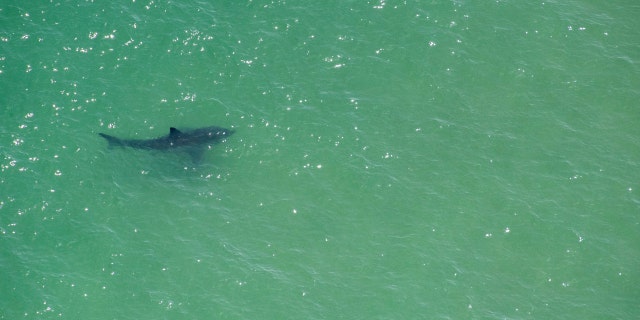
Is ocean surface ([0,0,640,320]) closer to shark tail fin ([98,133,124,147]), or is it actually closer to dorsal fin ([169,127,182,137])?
shark tail fin ([98,133,124,147])

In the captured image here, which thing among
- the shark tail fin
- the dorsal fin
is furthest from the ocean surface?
the dorsal fin

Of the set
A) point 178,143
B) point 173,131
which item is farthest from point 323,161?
point 173,131

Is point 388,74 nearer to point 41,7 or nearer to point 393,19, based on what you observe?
point 393,19

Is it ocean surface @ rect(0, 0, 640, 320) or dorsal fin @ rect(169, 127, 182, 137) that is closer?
ocean surface @ rect(0, 0, 640, 320)

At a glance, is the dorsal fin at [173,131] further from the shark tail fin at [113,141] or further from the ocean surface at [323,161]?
the shark tail fin at [113,141]

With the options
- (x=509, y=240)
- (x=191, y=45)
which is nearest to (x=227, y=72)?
(x=191, y=45)

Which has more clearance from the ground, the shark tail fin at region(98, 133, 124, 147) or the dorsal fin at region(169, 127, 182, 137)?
the shark tail fin at region(98, 133, 124, 147)

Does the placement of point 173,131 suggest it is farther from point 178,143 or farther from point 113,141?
point 113,141

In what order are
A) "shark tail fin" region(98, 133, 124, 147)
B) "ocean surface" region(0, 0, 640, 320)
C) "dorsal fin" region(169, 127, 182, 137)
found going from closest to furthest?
"ocean surface" region(0, 0, 640, 320) → "dorsal fin" region(169, 127, 182, 137) → "shark tail fin" region(98, 133, 124, 147)
